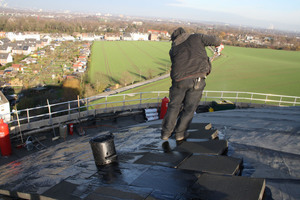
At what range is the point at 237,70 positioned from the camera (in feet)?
162

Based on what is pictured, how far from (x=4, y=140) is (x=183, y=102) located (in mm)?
5607

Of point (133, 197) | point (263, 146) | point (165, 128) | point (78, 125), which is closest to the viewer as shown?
point (133, 197)

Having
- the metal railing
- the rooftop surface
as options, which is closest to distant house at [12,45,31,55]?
the metal railing

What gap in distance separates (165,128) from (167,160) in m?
0.99

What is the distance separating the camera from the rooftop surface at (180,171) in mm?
2609

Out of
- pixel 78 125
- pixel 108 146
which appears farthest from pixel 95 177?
pixel 78 125

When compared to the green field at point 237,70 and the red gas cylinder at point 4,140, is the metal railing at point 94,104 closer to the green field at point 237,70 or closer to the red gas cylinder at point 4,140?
the red gas cylinder at point 4,140

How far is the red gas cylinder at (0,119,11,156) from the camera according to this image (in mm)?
6762

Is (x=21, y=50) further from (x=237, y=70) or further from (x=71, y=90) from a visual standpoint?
(x=237, y=70)

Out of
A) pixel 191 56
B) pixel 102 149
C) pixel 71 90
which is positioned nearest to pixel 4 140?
pixel 102 149

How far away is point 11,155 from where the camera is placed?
7.14 meters

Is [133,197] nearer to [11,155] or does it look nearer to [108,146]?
[108,146]

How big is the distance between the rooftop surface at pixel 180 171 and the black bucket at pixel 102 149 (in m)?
0.12

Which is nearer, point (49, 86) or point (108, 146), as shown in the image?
point (108, 146)
